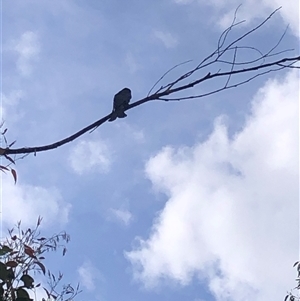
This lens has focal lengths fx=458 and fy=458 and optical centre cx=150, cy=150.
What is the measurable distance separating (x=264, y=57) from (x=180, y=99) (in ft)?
0.85

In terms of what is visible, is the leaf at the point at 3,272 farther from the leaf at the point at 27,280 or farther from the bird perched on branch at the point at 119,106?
the bird perched on branch at the point at 119,106

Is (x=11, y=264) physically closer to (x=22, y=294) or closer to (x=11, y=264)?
(x=11, y=264)

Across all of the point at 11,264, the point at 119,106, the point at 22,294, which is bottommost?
the point at 22,294

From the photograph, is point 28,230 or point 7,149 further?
point 28,230

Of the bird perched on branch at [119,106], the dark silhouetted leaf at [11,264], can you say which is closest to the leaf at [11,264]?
the dark silhouetted leaf at [11,264]

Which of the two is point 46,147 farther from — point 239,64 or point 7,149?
point 239,64

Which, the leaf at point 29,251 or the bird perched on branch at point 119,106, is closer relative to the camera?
the bird perched on branch at point 119,106

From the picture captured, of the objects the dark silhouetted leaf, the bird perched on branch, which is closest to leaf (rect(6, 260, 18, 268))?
the dark silhouetted leaf

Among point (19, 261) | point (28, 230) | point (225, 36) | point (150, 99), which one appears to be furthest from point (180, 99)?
point (28, 230)

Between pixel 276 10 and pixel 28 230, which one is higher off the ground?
pixel 276 10

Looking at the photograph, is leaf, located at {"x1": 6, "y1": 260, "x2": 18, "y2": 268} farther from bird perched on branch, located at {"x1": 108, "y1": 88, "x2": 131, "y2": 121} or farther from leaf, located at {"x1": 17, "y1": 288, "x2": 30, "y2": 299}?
bird perched on branch, located at {"x1": 108, "y1": 88, "x2": 131, "y2": 121}

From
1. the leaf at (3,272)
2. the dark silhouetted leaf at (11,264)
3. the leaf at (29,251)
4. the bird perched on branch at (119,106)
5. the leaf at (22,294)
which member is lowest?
the leaf at (22,294)

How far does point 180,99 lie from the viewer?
4.02 ft

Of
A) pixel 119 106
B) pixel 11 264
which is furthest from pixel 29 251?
pixel 119 106
